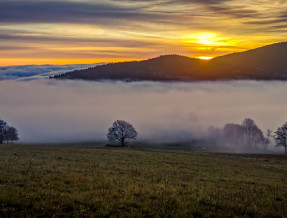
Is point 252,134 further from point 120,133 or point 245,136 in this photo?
point 120,133

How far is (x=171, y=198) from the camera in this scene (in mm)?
15438

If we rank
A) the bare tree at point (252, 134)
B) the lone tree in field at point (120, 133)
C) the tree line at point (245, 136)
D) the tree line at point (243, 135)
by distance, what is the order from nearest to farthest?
the lone tree in field at point (120, 133)
the tree line at point (243, 135)
the bare tree at point (252, 134)
the tree line at point (245, 136)

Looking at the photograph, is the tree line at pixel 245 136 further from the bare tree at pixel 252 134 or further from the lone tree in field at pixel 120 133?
the lone tree in field at pixel 120 133

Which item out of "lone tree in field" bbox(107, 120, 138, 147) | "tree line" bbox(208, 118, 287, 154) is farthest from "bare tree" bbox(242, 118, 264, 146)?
"lone tree in field" bbox(107, 120, 138, 147)

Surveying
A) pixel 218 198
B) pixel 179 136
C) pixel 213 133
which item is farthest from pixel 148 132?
pixel 218 198

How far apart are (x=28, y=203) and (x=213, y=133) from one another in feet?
575

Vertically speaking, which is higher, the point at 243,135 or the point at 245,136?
the point at 243,135

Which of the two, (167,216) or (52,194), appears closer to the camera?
(167,216)

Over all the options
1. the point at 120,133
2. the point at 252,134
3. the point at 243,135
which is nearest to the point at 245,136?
the point at 243,135

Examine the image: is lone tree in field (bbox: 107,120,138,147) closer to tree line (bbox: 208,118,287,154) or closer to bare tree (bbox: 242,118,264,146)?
tree line (bbox: 208,118,287,154)

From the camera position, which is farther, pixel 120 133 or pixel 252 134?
pixel 252 134

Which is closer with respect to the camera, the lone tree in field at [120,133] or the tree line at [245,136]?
the lone tree in field at [120,133]

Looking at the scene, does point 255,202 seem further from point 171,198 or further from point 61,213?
point 61,213

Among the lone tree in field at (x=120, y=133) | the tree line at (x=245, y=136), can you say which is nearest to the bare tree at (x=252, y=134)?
the tree line at (x=245, y=136)
